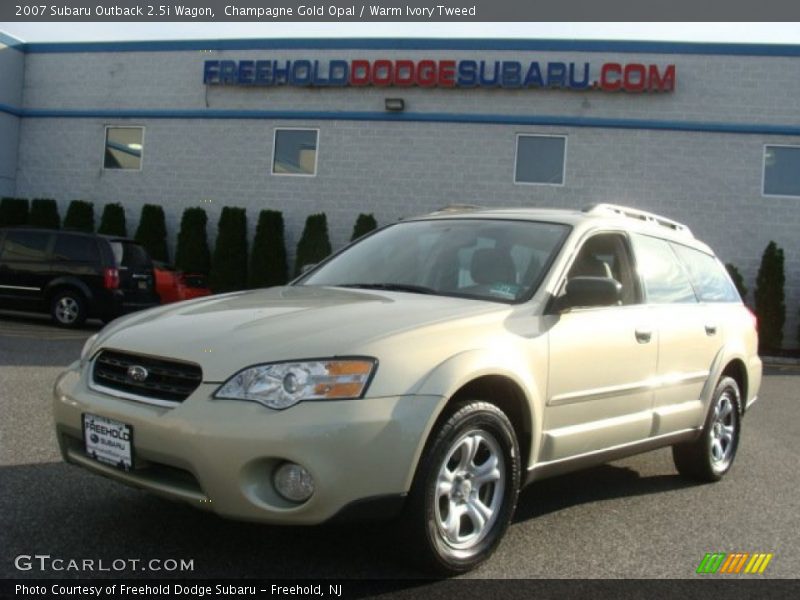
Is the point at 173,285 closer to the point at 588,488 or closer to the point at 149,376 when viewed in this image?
the point at 588,488

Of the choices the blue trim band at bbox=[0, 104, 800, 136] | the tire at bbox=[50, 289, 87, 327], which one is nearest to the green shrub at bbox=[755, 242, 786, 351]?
the blue trim band at bbox=[0, 104, 800, 136]

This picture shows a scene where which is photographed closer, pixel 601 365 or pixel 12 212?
pixel 601 365

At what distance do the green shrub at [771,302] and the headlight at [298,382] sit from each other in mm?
15217

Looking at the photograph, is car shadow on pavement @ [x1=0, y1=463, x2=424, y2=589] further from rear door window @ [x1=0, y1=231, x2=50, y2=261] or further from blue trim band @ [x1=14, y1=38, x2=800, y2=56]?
blue trim band @ [x1=14, y1=38, x2=800, y2=56]

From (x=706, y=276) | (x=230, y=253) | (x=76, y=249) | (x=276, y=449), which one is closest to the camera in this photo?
(x=276, y=449)

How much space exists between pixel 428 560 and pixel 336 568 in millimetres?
415

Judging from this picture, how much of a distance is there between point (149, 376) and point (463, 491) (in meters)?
1.42

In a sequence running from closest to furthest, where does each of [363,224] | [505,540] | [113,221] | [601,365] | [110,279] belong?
[505,540]
[601,365]
[110,279]
[363,224]
[113,221]

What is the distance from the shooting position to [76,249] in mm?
14266

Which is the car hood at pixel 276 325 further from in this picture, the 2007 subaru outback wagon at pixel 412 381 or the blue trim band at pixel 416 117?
the blue trim band at pixel 416 117

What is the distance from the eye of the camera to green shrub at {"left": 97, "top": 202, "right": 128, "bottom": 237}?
19875 mm

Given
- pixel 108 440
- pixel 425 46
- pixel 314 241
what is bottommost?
pixel 108 440

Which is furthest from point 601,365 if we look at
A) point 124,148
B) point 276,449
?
point 124,148

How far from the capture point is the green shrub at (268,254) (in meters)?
19.0
